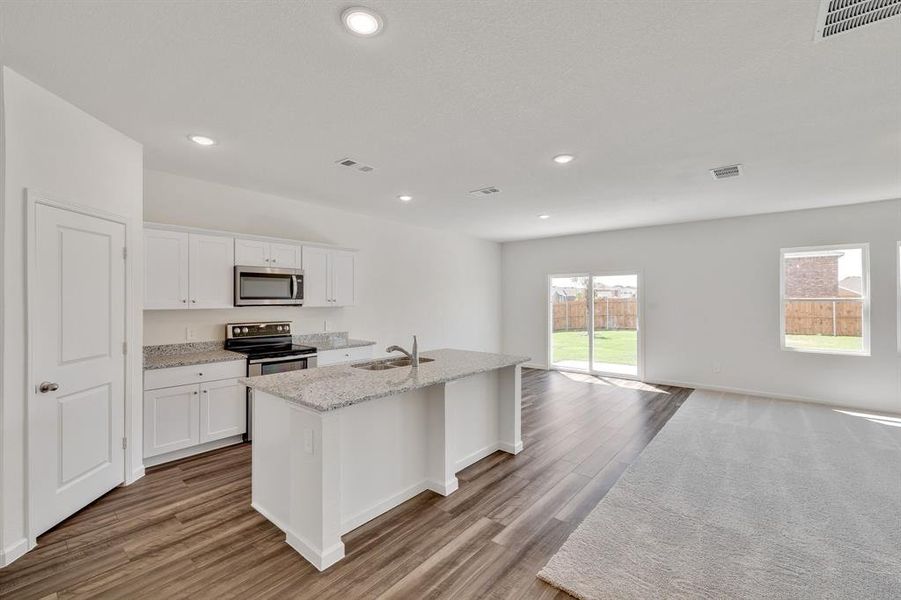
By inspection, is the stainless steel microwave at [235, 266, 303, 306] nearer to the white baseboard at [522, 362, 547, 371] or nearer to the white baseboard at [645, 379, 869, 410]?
the white baseboard at [522, 362, 547, 371]

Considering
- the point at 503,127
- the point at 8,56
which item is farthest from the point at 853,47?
the point at 8,56

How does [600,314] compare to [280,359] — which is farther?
[600,314]

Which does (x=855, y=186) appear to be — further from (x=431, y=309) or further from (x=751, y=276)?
(x=431, y=309)

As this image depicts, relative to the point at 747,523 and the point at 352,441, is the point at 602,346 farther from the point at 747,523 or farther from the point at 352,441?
the point at 352,441

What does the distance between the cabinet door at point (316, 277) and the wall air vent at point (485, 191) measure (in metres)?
1.98

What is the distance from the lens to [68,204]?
2.59 meters

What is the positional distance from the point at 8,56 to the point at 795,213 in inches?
317

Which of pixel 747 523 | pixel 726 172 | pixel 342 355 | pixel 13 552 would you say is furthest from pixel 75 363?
pixel 726 172

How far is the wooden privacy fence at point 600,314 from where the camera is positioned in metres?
7.12

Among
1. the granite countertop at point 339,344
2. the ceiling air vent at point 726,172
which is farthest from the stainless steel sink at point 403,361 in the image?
the ceiling air vent at point 726,172

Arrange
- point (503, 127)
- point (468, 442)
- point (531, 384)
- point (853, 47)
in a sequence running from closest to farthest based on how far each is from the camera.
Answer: point (853, 47) → point (503, 127) → point (468, 442) → point (531, 384)

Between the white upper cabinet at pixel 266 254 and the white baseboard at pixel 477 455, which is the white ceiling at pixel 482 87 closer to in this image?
the white upper cabinet at pixel 266 254

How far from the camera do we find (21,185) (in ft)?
7.57

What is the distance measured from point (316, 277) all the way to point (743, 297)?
20.3 feet
